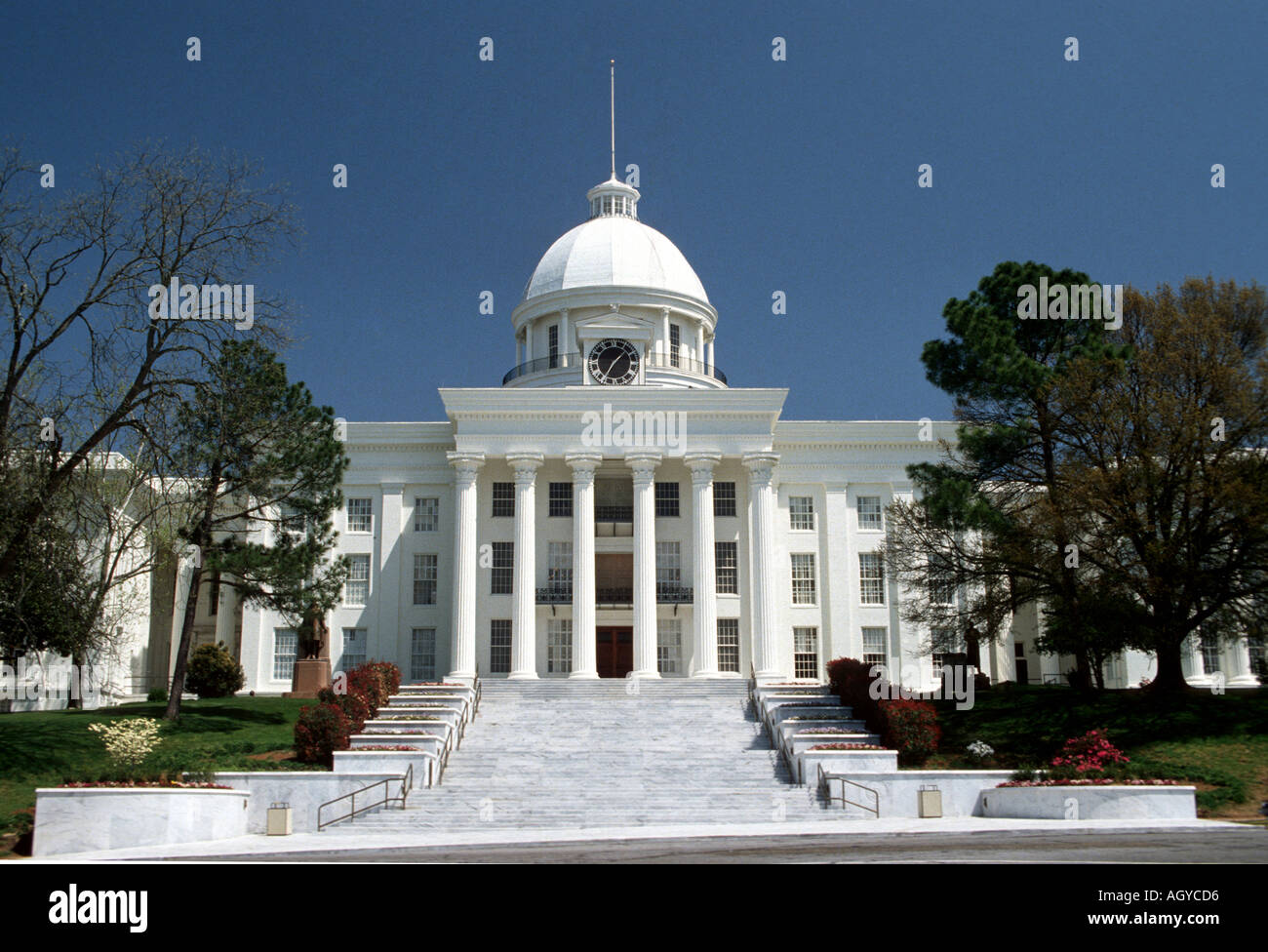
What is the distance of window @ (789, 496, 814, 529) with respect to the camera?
167 feet

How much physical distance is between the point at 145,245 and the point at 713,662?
2817 centimetres

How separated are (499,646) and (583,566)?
5.56 m

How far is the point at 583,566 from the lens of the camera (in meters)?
45.8

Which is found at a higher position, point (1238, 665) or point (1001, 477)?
point (1001, 477)

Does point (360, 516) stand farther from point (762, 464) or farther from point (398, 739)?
point (398, 739)

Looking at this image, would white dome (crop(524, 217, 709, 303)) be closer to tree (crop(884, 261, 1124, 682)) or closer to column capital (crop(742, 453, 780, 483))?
column capital (crop(742, 453, 780, 483))

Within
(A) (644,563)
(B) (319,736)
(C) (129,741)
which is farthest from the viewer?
(A) (644,563)

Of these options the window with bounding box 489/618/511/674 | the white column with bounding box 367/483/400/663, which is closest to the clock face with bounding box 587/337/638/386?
the white column with bounding box 367/483/400/663

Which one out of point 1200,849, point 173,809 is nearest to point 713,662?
point 173,809

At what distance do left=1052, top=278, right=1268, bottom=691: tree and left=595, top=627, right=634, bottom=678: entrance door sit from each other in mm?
21135

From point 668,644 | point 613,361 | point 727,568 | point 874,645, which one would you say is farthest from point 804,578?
point 613,361

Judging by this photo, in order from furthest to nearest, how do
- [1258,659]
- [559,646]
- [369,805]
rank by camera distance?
[1258,659]
[559,646]
[369,805]

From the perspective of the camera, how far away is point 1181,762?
1056 inches

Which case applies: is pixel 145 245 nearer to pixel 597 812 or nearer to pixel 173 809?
pixel 173 809
